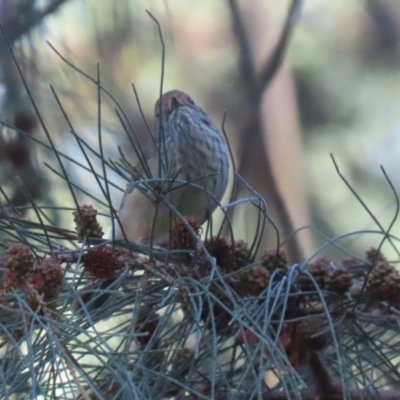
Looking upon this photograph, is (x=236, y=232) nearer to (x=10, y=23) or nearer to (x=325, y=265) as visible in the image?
(x=10, y=23)

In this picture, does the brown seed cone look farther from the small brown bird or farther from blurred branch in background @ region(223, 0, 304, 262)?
blurred branch in background @ region(223, 0, 304, 262)

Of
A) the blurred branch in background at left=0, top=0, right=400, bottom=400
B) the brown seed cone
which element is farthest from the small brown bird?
the brown seed cone

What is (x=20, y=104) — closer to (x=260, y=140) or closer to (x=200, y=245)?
(x=260, y=140)

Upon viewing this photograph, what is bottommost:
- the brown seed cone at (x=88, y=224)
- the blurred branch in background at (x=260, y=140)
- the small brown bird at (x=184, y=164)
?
the brown seed cone at (x=88, y=224)

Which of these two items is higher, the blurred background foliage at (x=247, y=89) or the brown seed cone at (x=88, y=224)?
the blurred background foliage at (x=247, y=89)

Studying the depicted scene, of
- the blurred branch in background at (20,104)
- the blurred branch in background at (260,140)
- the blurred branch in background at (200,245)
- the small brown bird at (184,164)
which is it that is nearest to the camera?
the blurred branch in background at (200,245)

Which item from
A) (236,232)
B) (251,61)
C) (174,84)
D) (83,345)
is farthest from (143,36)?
(83,345)

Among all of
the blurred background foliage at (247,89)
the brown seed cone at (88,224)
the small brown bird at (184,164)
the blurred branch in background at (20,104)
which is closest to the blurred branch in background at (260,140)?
the blurred background foliage at (247,89)

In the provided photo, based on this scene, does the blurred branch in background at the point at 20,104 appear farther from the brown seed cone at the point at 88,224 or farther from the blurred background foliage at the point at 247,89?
the brown seed cone at the point at 88,224
